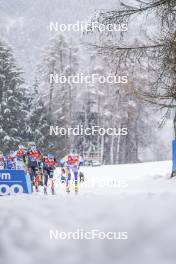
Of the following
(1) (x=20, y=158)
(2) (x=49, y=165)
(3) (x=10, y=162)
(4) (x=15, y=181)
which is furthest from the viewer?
(3) (x=10, y=162)

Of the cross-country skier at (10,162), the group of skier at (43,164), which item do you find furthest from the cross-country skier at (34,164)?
the cross-country skier at (10,162)

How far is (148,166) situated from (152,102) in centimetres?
1807

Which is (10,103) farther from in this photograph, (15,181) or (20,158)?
(15,181)

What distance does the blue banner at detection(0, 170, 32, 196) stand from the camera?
11.6 m

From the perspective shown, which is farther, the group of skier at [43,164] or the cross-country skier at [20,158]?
the cross-country skier at [20,158]

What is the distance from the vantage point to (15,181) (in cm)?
1171

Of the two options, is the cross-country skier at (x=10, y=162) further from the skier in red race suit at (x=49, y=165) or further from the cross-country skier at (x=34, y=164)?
the skier in red race suit at (x=49, y=165)

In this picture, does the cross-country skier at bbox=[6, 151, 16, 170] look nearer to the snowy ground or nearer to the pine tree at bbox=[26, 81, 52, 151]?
the snowy ground

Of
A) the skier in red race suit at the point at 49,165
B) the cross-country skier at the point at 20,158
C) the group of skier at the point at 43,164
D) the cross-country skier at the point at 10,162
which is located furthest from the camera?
the cross-country skier at the point at 10,162

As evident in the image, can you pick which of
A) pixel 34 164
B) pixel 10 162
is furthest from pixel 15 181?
pixel 10 162

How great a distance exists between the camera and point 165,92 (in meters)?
14.5

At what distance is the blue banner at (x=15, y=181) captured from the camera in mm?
11555

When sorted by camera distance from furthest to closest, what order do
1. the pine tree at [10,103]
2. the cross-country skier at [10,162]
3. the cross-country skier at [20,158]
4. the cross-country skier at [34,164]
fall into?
the pine tree at [10,103]
the cross-country skier at [10,162]
the cross-country skier at [20,158]
the cross-country skier at [34,164]

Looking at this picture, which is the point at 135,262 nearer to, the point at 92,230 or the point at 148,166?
the point at 92,230
